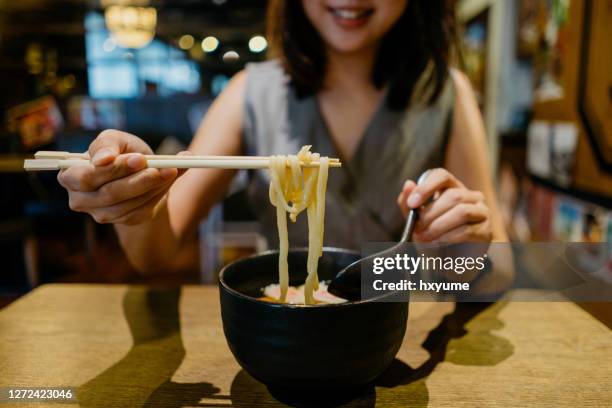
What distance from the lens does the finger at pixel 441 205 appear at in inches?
33.0

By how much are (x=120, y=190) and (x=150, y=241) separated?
0.42 m

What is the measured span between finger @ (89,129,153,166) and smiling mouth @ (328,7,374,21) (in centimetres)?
68

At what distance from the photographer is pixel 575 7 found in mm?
2398

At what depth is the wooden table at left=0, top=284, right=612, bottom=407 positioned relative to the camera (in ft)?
2.15

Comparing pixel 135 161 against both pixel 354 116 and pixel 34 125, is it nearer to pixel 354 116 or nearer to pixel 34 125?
pixel 354 116

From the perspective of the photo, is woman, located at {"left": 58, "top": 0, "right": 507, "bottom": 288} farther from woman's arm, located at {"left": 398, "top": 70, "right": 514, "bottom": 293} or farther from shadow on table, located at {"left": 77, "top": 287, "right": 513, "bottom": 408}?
shadow on table, located at {"left": 77, "top": 287, "right": 513, "bottom": 408}

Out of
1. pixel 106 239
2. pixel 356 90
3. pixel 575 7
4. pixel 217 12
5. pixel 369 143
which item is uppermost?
pixel 217 12

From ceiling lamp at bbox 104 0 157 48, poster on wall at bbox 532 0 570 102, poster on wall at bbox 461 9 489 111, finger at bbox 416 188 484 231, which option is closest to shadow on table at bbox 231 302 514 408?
finger at bbox 416 188 484 231

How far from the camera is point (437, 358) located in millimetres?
765

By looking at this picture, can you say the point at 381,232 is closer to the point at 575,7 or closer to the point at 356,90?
the point at 356,90

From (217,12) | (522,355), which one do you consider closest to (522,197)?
(522,355)

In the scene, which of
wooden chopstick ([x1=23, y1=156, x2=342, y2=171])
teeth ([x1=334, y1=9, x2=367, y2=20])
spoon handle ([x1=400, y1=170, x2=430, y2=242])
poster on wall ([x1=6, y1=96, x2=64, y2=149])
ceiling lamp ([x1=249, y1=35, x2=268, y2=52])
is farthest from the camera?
ceiling lamp ([x1=249, y1=35, x2=268, y2=52])

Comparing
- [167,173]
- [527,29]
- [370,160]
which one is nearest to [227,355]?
[167,173]

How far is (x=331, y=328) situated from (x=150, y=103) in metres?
5.78
